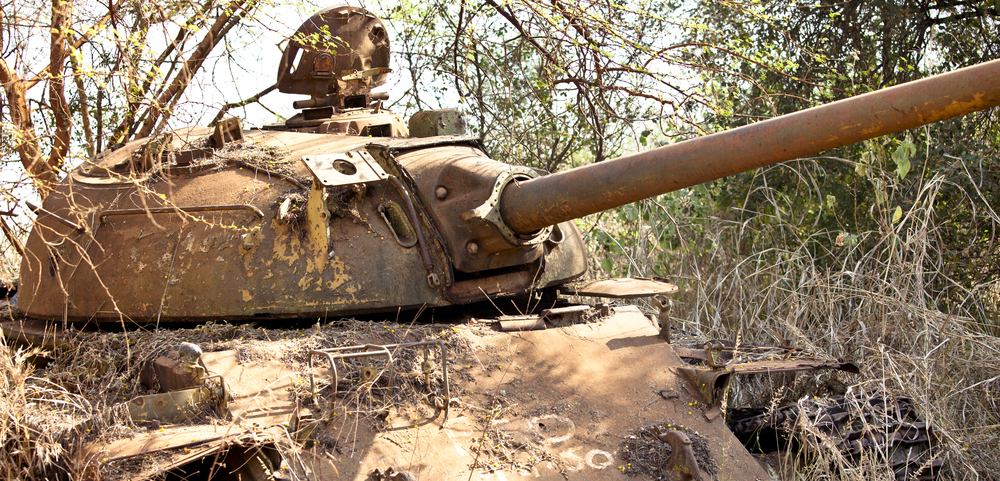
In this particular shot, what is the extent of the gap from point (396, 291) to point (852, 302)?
429 centimetres

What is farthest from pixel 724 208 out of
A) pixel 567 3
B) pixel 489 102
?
pixel 567 3

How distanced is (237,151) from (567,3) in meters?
2.49

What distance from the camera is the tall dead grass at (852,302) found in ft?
15.9

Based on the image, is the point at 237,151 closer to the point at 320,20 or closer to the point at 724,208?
the point at 320,20

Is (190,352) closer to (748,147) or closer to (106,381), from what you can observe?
(106,381)

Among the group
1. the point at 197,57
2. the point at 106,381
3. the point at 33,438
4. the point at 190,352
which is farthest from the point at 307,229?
the point at 197,57

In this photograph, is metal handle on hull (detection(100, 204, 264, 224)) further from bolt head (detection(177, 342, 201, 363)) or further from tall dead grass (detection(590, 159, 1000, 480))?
tall dead grass (detection(590, 159, 1000, 480))

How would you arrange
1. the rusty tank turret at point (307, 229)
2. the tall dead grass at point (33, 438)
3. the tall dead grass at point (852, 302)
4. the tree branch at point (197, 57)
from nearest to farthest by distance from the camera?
the tall dead grass at point (33, 438)
the rusty tank turret at point (307, 229)
the tall dead grass at point (852, 302)
the tree branch at point (197, 57)

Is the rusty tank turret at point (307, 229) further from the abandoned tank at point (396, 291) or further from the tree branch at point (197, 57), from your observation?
the tree branch at point (197, 57)

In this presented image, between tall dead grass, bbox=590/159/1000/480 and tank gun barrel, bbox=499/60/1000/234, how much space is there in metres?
1.27

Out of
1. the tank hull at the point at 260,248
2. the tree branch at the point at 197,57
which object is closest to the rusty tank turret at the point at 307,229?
the tank hull at the point at 260,248

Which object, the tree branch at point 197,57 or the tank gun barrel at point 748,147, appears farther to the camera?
the tree branch at point 197,57

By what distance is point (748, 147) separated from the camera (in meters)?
3.32

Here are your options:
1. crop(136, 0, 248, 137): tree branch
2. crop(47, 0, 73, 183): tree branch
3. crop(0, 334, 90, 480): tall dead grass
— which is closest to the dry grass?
crop(0, 334, 90, 480): tall dead grass
